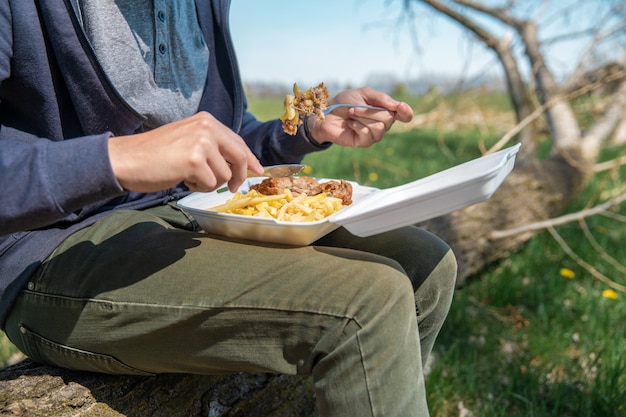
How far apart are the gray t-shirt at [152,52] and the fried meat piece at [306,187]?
0.31 m

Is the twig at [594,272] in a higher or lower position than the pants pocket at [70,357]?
lower

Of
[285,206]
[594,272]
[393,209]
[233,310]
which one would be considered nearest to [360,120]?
[285,206]

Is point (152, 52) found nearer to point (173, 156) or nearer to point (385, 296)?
point (173, 156)

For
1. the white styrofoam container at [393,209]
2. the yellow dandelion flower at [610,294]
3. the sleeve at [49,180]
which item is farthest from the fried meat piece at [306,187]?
the yellow dandelion flower at [610,294]

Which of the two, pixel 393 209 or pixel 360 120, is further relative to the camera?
pixel 360 120

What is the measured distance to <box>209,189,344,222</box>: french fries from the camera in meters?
1.18

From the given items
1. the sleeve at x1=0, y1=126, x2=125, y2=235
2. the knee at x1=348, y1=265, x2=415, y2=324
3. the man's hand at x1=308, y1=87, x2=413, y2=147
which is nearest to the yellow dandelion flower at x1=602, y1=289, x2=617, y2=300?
the man's hand at x1=308, y1=87, x2=413, y2=147

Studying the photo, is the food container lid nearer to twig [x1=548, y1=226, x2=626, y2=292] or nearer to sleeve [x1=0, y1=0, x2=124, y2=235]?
sleeve [x1=0, y1=0, x2=124, y2=235]

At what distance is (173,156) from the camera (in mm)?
936

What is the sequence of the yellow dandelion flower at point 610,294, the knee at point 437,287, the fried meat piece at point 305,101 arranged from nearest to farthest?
the knee at point 437,287 → the fried meat piece at point 305,101 → the yellow dandelion flower at point 610,294

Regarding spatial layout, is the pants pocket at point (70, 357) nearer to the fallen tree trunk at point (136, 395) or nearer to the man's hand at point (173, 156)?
the fallen tree trunk at point (136, 395)

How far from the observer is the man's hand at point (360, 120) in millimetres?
1496

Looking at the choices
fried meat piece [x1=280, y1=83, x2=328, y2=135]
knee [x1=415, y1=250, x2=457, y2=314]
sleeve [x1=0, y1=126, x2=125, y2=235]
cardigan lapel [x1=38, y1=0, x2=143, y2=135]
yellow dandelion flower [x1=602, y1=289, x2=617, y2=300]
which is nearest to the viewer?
sleeve [x1=0, y1=126, x2=125, y2=235]

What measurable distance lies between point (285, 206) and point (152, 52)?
53 cm
